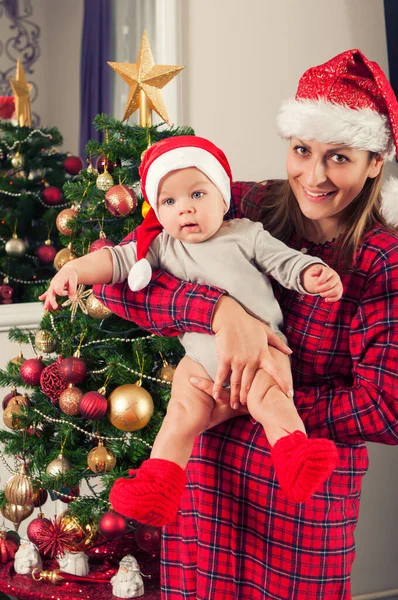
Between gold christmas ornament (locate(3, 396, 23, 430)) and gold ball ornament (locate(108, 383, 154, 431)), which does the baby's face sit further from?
gold christmas ornament (locate(3, 396, 23, 430))

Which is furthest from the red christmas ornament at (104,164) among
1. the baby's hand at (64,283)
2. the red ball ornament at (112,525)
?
the red ball ornament at (112,525)

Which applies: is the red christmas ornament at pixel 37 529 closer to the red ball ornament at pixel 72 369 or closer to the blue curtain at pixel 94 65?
the red ball ornament at pixel 72 369

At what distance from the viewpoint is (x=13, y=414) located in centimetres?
212

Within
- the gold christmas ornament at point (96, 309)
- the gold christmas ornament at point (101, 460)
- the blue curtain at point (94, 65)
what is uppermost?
the blue curtain at point (94, 65)

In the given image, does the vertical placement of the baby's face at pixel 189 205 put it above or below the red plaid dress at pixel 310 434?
above

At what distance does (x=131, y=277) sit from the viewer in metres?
1.47

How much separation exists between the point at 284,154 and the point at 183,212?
1312 millimetres

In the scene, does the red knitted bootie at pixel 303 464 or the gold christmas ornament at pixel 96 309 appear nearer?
the red knitted bootie at pixel 303 464

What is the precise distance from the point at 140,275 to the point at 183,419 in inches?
11.1

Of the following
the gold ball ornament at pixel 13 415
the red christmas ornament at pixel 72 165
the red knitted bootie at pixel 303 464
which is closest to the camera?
the red knitted bootie at pixel 303 464

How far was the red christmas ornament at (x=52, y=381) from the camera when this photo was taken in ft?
6.54

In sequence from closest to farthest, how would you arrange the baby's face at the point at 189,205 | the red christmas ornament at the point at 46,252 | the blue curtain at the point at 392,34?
the baby's face at the point at 189,205, the blue curtain at the point at 392,34, the red christmas ornament at the point at 46,252

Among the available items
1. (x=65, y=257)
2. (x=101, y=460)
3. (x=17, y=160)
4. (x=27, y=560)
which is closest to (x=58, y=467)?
(x=101, y=460)

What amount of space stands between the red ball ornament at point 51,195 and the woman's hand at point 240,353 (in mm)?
1594
